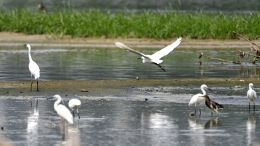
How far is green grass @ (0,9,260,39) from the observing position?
33.4m

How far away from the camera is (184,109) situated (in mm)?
Answer: 15039

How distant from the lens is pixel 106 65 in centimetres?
2494

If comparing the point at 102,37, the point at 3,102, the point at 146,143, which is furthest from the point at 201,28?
the point at 146,143

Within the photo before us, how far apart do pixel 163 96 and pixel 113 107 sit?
2.00 meters

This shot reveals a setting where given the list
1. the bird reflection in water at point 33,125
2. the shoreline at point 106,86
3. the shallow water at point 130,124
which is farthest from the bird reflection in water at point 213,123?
the shoreline at point 106,86

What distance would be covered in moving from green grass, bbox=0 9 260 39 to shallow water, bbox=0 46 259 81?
7.50ft

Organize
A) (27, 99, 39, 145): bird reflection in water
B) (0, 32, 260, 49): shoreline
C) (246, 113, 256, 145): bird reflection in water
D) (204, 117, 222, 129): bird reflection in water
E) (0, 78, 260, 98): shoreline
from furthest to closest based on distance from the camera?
1. (0, 32, 260, 49): shoreline
2. (0, 78, 260, 98): shoreline
3. (204, 117, 222, 129): bird reflection in water
4. (246, 113, 256, 145): bird reflection in water
5. (27, 99, 39, 145): bird reflection in water

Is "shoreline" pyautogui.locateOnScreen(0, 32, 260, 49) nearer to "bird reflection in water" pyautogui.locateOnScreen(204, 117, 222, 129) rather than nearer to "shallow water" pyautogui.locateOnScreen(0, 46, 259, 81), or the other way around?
"shallow water" pyautogui.locateOnScreen(0, 46, 259, 81)

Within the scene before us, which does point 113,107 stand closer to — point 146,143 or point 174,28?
point 146,143

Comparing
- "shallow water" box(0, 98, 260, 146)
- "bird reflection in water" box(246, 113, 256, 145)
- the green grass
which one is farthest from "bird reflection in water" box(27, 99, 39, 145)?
the green grass

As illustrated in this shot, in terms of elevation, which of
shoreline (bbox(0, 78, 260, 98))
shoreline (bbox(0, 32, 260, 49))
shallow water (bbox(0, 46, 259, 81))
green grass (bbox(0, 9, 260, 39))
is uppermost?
green grass (bbox(0, 9, 260, 39))

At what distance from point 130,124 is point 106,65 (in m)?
11.8

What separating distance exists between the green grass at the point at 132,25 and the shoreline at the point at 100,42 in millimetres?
256

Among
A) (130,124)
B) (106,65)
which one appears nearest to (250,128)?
(130,124)
